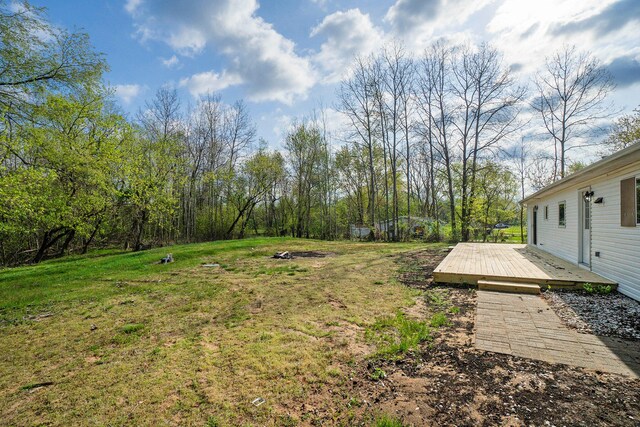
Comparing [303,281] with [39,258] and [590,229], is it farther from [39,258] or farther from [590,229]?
[39,258]

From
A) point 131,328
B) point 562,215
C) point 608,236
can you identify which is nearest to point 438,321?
point 131,328

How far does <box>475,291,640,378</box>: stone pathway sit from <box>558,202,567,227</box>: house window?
5204mm

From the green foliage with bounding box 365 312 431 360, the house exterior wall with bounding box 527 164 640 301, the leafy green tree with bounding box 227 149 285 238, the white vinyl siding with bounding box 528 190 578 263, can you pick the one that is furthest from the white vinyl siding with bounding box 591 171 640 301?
the leafy green tree with bounding box 227 149 285 238

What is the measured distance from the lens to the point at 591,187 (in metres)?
6.07

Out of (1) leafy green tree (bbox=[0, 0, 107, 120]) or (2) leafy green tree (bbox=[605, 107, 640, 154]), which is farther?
(2) leafy green tree (bbox=[605, 107, 640, 154])

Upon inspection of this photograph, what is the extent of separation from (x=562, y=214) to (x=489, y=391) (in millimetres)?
8435

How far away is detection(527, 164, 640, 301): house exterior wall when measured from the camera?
4.55 metres

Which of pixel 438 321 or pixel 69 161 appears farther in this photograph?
pixel 69 161

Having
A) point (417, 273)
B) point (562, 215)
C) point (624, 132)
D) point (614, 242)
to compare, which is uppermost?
point (624, 132)

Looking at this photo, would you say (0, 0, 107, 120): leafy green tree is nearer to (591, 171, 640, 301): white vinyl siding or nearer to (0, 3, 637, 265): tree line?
(0, 3, 637, 265): tree line

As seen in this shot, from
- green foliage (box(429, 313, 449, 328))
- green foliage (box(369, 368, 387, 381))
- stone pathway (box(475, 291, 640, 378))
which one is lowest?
green foliage (box(369, 368, 387, 381))

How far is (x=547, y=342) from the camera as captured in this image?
9.86 ft

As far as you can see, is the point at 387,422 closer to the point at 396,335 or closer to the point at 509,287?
the point at 396,335

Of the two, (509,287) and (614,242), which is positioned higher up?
(614,242)
